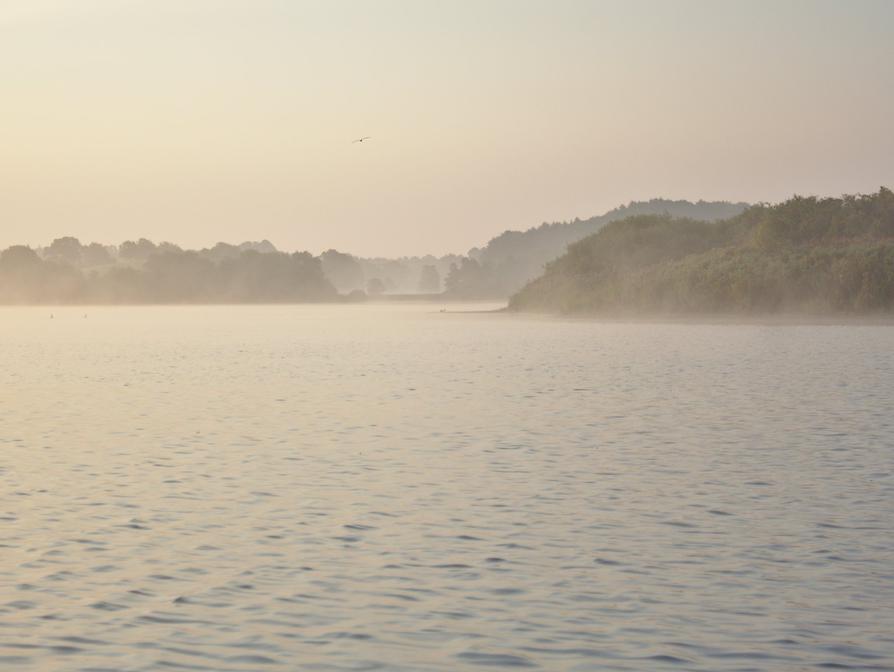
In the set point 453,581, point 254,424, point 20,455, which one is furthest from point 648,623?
point 254,424

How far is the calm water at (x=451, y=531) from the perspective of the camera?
12.2 metres

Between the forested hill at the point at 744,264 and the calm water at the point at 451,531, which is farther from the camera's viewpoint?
the forested hill at the point at 744,264

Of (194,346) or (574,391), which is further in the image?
(194,346)

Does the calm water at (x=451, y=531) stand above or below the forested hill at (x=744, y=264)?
below

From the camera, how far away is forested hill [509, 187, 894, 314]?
10431 cm

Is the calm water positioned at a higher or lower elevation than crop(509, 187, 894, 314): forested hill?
lower

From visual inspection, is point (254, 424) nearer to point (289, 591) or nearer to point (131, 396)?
point (131, 396)

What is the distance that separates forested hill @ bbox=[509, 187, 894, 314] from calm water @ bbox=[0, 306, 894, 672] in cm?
6569

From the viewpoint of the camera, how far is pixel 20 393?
44.2 metres

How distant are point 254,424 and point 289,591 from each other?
63.6 feet

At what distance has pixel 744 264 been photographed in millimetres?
115000

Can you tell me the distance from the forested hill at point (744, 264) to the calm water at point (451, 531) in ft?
216

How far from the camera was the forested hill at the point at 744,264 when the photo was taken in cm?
10431

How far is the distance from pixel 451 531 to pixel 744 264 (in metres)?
102
